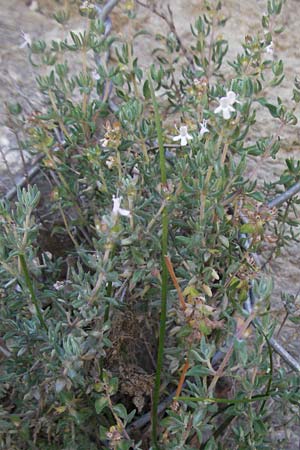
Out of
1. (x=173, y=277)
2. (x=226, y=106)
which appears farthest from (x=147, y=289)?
(x=226, y=106)

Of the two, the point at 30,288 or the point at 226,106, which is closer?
the point at 226,106

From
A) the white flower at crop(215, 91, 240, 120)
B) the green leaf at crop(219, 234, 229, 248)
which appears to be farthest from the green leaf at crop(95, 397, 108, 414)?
the white flower at crop(215, 91, 240, 120)

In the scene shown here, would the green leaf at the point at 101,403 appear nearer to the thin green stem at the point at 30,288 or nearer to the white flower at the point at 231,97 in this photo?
the thin green stem at the point at 30,288

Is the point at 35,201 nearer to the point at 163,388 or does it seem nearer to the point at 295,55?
the point at 163,388

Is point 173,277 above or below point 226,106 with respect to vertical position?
below

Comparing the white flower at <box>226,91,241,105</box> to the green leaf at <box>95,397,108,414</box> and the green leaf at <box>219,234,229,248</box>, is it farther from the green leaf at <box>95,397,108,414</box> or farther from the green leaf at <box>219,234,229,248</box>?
the green leaf at <box>95,397,108,414</box>

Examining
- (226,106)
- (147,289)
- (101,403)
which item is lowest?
(101,403)

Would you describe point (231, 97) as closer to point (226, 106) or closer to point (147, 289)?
point (226, 106)

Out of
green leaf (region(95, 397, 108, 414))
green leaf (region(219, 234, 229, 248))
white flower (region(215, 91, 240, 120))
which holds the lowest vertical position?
green leaf (region(95, 397, 108, 414))
